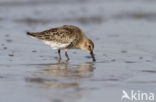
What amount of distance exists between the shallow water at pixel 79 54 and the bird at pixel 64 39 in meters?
0.30

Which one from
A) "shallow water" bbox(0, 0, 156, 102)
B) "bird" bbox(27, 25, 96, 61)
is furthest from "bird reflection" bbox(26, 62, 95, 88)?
"bird" bbox(27, 25, 96, 61)

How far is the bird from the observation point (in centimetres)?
1074

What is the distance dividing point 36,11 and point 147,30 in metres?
5.00

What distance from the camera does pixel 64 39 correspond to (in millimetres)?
10836

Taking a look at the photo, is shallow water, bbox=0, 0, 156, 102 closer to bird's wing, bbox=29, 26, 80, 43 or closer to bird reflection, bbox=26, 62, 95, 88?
bird reflection, bbox=26, 62, 95, 88

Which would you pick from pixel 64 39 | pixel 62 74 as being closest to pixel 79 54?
pixel 64 39

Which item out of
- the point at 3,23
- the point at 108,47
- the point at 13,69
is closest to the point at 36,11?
the point at 3,23

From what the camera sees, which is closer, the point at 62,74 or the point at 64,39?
the point at 62,74

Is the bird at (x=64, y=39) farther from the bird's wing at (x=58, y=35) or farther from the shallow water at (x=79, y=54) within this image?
the shallow water at (x=79, y=54)

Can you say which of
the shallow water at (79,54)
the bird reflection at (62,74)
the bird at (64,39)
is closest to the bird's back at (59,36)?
the bird at (64,39)

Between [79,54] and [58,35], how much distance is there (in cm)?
104

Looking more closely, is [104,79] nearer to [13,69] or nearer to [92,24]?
[13,69]

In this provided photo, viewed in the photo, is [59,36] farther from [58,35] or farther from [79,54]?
[79,54]

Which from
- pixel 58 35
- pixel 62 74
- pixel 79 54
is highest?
pixel 58 35
